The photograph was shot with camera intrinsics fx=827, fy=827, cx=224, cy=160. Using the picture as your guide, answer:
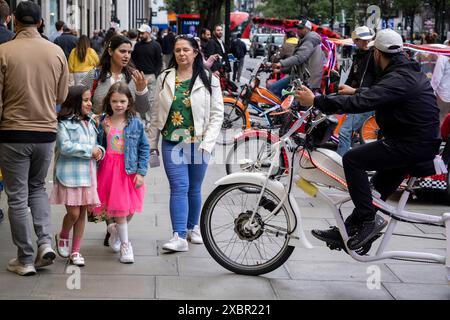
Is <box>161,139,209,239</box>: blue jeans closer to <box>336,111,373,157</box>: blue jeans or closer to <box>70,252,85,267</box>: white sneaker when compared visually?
<box>70,252,85,267</box>: white sneaker

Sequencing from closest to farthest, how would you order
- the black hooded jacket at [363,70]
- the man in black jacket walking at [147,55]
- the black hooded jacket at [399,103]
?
1. the black hooded jacket at [399,103]
2. the black hooded jacket at [363,70]
3. the man in black jacket walking at [147,55]

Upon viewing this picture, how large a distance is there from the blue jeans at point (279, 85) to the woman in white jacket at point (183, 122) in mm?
6406

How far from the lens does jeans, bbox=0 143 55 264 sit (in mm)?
5761

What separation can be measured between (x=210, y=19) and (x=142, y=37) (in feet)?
58.5

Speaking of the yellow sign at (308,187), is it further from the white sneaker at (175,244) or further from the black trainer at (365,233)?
the white sneaker at (175,244)

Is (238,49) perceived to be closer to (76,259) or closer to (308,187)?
(76,259)

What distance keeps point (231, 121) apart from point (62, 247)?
696 centimetres

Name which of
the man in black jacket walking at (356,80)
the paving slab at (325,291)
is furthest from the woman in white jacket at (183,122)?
the man in black jacket walking at (356,80)

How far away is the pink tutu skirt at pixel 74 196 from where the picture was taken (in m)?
6.07

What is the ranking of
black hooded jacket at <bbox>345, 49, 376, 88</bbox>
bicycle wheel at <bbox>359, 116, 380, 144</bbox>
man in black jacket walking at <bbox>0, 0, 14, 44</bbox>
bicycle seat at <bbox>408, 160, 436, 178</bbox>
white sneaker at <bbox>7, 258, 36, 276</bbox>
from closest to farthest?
bicycle seat at <bbox>408, 160, 436, 178</bbox>
white sneaker at <bbox>7, 258, 36, 276</bbox>
man in black jacket walking at <bbox>0, 0, 14, 44</bbox>
black hooded jacket at <bbox>345, 49, 376, 88</bbox>
bicycle wheel at <bbox>359, 116, 380, 144</bbox>

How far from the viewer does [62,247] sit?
20.9ft

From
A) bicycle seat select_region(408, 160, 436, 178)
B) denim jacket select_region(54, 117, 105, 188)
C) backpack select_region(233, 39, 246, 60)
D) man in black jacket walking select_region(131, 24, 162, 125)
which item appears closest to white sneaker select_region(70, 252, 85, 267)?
denim jacket select_region(54, 117, 105, 188)

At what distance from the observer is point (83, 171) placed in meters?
6.12

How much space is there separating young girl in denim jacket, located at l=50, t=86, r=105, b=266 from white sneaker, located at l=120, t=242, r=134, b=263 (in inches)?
12.1
